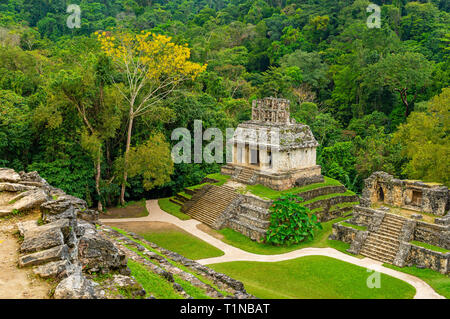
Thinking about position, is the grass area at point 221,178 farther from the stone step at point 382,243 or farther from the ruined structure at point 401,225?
the stone step at point 382,243

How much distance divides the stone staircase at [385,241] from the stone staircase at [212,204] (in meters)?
7.25

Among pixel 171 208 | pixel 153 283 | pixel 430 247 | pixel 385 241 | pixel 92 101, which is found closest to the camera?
pixel 153 283

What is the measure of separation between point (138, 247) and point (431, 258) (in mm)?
11101

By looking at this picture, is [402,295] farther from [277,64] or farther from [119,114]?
[277,64]

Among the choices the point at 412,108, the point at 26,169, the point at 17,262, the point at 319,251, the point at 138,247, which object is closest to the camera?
the point at 17,262

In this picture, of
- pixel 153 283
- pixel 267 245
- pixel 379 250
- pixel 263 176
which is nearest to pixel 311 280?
pixel 267 245

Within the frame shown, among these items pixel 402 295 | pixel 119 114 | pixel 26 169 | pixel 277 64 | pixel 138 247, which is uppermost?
pixel 277 64

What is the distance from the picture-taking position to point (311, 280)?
14.4 metres

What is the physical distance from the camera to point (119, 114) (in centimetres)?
2241

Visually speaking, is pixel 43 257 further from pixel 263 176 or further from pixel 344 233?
pixel 263 176

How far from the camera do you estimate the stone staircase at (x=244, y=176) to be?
2259cm

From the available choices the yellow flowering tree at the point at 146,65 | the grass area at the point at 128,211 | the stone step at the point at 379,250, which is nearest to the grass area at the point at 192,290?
Result: the stone step at the point at 379,250

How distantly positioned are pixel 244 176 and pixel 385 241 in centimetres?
865

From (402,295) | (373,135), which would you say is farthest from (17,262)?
(373,135)
